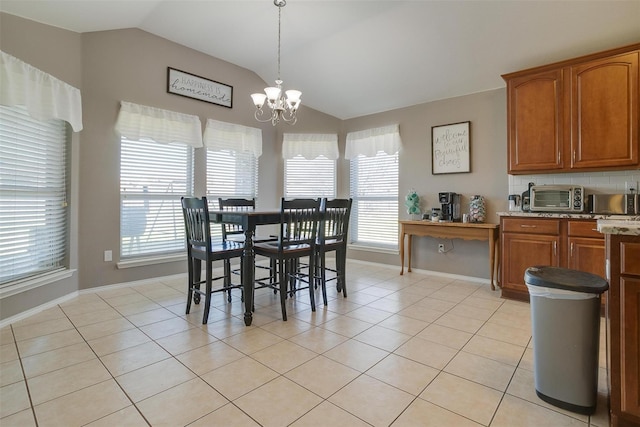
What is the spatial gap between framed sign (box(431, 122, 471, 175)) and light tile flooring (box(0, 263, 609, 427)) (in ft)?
6.21

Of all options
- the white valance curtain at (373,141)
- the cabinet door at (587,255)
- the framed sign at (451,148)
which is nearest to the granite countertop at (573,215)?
the cabinet door at (587,255)

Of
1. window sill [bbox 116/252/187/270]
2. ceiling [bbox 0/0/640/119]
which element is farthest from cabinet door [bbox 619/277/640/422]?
window sill [bbox 116/252/187/270]

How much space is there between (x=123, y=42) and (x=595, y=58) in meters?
4.81

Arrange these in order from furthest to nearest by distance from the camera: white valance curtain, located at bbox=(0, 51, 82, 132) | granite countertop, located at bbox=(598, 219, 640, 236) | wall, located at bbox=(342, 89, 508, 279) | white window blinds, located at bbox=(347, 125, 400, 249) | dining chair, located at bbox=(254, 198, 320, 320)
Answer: white window blinds, located at bbox=(347, 125, 400, 249)
wall, located at bbox=(342, 89, 508, 279)
dining chair, located at bbox=(254, 198, 320, 320)
white valance curtain, located at bbox=(0, 51, 82, 132)
granite countertop, located at bbox=(598, 219, 640, 236)

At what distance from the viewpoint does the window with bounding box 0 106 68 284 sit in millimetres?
2555

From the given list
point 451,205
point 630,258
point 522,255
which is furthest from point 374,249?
point 630,258

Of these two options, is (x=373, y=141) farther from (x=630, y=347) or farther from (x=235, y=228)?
(x=630, y=347)

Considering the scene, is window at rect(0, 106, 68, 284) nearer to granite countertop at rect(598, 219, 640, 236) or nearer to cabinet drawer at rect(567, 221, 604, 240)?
granite countertop at rect(598, 219, 640, 236)

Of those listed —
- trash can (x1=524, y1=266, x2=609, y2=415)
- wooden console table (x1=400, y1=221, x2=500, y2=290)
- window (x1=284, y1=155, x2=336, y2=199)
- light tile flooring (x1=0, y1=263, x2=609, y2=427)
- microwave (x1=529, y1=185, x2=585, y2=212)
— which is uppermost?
window (x1=284, y1=155, x2=336, y2=199)

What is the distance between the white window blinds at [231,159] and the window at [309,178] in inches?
22.8

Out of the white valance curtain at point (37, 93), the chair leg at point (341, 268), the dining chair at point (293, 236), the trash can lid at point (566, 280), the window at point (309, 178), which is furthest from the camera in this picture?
the window at point (309, 178)

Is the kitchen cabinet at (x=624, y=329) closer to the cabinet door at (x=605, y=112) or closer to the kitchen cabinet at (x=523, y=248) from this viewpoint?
the kitchen cabinet at (x=523, y=248)

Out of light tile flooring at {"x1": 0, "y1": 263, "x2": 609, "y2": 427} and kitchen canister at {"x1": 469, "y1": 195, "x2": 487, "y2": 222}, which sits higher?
kitchen canister at {"x1": 469, "y1": 195, "x2": 487, "y2": 222}

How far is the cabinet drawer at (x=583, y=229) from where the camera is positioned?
281 centimetres
